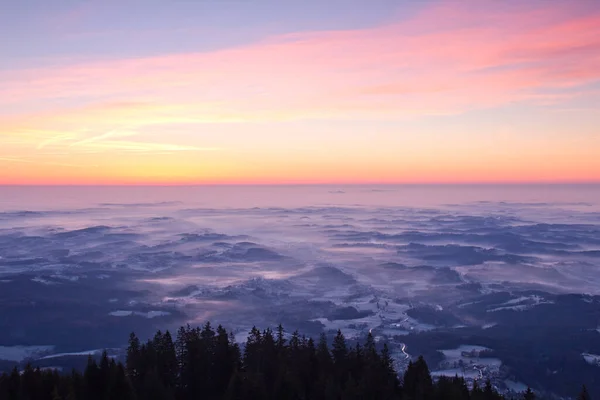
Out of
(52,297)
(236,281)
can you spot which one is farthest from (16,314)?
(236,281)

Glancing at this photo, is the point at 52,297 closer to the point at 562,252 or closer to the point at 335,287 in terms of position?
the point at 335,287

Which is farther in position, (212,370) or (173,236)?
(173,236)

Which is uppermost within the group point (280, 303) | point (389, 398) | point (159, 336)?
point (159, 336)

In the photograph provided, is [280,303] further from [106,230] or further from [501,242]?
[106,230]

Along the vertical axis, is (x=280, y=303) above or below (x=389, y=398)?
below

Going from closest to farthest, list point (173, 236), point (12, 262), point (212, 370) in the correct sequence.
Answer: point (212, 370), point (12, 262), point (173, 236)

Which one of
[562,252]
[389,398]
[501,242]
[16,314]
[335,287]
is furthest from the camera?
[501,242]
